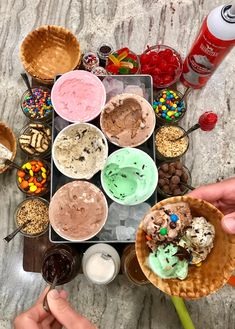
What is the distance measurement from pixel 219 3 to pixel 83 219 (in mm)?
1189

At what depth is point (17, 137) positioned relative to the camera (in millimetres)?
1584

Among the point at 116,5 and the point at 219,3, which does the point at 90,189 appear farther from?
the point at 219,3

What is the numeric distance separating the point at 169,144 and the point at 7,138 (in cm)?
63

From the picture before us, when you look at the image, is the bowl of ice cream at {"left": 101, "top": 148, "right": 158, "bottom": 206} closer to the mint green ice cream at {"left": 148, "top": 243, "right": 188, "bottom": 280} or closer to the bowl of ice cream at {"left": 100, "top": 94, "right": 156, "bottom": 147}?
the bowl of ice cream at {"left": 100, "top": 94, "right": 156, "bottom": 147}

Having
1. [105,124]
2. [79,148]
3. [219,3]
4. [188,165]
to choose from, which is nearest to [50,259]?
[79,148]

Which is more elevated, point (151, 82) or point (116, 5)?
point (116, 5)

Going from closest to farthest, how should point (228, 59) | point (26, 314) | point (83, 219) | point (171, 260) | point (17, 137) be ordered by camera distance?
point (171, 260) → point (26, 314) → point (83, 219) → point (17, 137) → point (228, 59)

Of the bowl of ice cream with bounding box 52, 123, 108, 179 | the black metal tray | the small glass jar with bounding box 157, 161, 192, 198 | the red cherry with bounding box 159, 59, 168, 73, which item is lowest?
the black metal tray

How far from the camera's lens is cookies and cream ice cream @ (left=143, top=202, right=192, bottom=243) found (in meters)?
0.99

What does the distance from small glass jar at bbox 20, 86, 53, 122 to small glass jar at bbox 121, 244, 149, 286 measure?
1.94 feet

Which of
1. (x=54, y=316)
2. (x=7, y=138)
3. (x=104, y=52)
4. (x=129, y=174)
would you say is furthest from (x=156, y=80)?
(x=54, y=316)

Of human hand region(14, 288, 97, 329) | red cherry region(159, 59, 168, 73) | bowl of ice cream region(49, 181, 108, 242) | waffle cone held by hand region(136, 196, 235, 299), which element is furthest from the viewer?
red cherry region(159, 59, 168, 73)

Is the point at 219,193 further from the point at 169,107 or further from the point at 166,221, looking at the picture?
the point at 169,107

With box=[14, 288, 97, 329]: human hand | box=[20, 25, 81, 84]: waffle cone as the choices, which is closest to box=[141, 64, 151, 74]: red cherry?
box=[20, 25, 81, 84]: waffle cone
